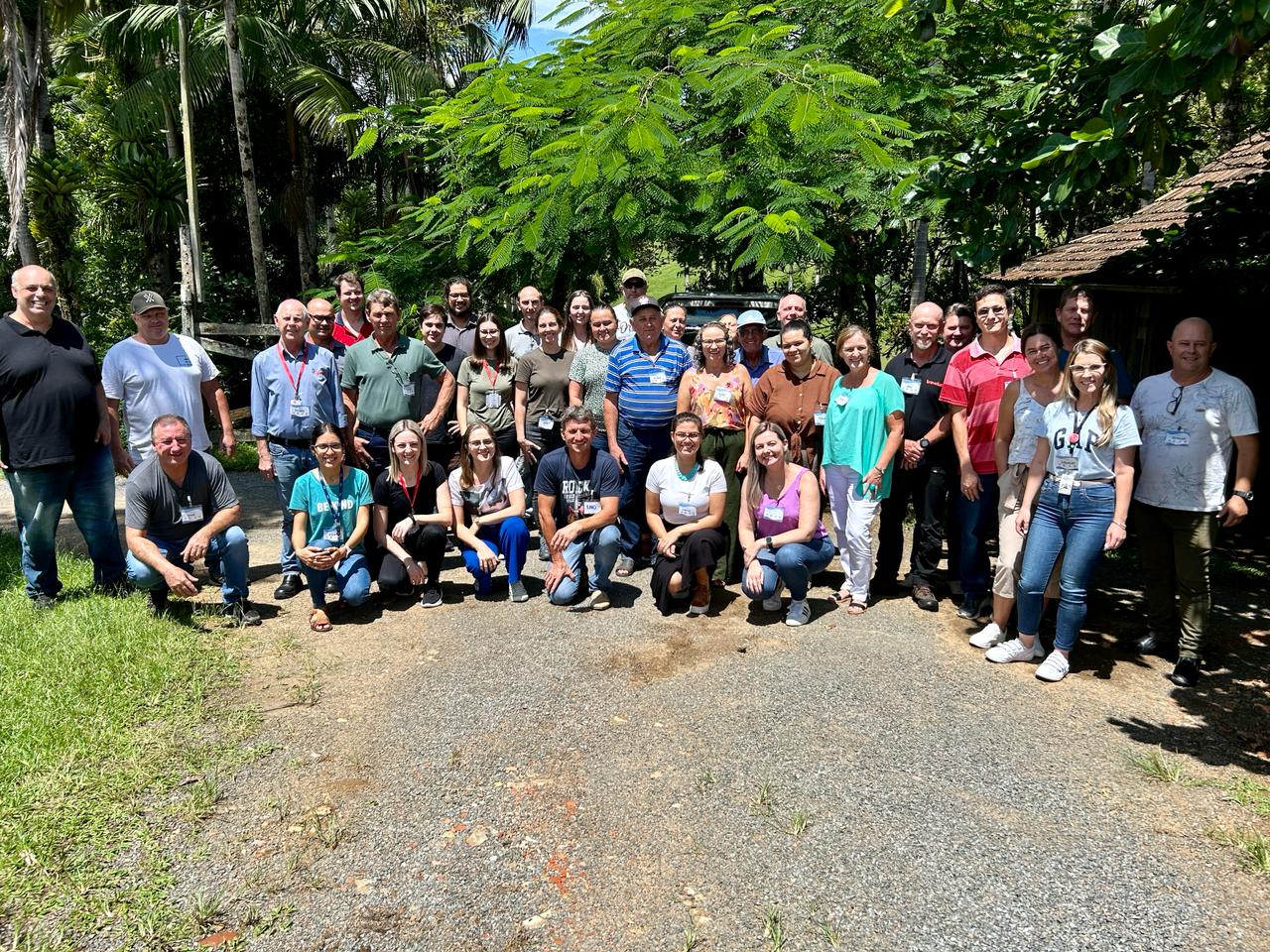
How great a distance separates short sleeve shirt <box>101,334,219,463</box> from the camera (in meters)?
5.65

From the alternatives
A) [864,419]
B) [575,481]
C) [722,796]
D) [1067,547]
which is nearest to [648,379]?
[575,481]

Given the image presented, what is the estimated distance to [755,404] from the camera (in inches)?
242

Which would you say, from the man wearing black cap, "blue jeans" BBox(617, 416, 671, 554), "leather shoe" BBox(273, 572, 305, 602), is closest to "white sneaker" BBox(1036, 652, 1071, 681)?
"blue jeans" BBox(617, 416, 671, 554)

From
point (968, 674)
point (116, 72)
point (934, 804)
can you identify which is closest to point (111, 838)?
point (934, 804)

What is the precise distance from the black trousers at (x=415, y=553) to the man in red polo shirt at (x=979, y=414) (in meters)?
3.47

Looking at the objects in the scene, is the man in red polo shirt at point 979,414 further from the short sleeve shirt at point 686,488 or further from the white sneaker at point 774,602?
the short sleeve shirt at point 686,488

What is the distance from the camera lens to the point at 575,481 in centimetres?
602

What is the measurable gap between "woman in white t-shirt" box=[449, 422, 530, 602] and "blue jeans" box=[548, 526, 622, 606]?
312 mm

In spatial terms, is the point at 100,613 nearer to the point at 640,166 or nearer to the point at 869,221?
the point at 640,166

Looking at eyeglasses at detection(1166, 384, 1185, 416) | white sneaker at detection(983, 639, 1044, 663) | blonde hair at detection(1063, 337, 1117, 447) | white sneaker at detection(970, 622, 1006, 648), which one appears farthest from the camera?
white sneaker at detection(970, 622, 1006, 648)

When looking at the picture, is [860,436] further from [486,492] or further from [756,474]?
[486,492]

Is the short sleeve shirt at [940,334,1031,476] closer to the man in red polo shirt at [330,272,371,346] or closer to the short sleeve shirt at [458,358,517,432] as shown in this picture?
the short sleeve shirt at [458,358,517,432]

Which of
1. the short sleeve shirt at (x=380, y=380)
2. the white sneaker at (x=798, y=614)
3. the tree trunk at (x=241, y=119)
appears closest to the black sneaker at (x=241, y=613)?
the short sleeve shirt at (x=380, y=380)

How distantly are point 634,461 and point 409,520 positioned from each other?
168 cm
